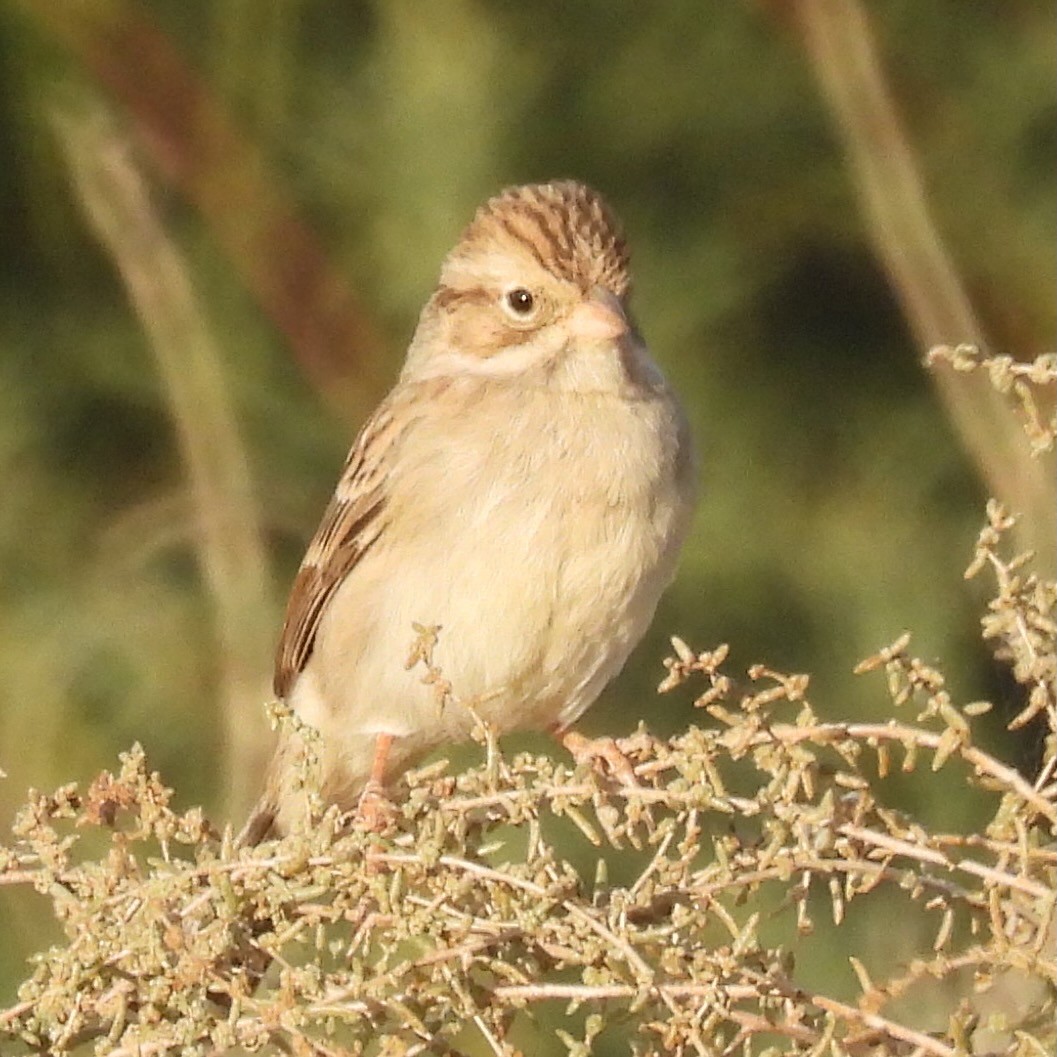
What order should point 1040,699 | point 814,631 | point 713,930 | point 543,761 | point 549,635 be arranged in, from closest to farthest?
point 1040,699, point 543,761, point 549,635, point 713,930, point 814,631

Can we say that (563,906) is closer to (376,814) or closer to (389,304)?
(376,814)

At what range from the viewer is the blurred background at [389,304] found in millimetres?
3270

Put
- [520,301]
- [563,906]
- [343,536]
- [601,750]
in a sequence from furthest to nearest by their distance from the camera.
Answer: [343,536], [520,301], [601,750], [563,906]

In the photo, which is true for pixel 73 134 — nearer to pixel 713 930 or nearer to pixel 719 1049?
pixel 713 930

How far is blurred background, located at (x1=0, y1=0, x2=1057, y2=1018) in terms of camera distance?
3270 mm

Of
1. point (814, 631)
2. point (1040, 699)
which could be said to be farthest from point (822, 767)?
point (814, 631)

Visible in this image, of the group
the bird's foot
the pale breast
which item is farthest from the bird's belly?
the bird's foot

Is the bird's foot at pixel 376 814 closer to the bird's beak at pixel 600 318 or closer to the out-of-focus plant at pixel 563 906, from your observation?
the out-of-focus plant at pixel 563 906

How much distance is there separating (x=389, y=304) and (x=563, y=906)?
2.02 m

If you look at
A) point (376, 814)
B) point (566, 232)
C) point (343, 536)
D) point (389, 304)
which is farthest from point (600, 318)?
point (389, 304)

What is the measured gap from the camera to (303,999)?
1.36 meters

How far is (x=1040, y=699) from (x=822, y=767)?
184 millimetres

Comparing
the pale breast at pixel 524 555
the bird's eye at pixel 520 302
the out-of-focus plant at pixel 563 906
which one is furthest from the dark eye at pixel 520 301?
the out-of-focus plant at pixel 563 906

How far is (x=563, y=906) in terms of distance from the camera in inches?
54.8
